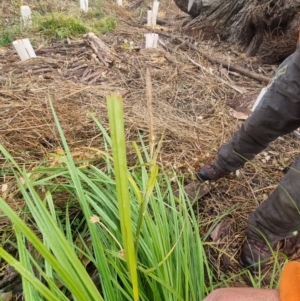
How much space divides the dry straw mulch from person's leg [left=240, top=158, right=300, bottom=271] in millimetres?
77

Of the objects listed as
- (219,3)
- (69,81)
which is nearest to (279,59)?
(219,3)

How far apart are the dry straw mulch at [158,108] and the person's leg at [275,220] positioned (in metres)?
0.08

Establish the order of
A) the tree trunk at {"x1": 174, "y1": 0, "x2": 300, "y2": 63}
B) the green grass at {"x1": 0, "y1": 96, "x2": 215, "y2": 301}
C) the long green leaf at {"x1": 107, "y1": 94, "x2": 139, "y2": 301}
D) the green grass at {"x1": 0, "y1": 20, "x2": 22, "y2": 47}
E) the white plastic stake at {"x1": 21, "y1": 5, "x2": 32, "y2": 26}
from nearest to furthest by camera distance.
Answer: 1. the long green leaf at {"x1": 107, "y1": 94, "x2": 139, "y2": 301}
2. the green grass at {"x1": 0, "y1": 96, "x2": 215, "y2": 301}
3. the tree trunk at {"x1": 174, "y1": 0, "x2": 300, "y2": 63}
4. the green grass at {"x1": 0, "y1": 20, "x2": 22, "y2": 47}
5. the white plastic stake at {"x1": 21, "y1": 5, "x2": 32, "y2": 26}

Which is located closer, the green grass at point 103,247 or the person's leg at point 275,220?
the green grass at point 103,247

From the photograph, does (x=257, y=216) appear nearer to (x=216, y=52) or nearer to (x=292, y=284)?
(x=292, y=284)

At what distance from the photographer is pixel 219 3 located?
316 cm

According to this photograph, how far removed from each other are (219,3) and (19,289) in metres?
3.22

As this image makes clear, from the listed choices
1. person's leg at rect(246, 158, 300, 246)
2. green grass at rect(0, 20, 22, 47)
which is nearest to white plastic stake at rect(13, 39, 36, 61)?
green grass at rect(0, 20, 22, 47)

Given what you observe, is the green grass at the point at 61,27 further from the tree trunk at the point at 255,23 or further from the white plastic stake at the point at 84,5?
the tree trunk at the point at 255,23

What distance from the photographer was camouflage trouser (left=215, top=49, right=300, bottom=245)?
113 centimetres

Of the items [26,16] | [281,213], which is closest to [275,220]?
[281,213]

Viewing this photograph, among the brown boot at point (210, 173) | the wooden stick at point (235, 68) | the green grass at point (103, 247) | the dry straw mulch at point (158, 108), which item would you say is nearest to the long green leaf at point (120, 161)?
the green grass at point (103, 247)

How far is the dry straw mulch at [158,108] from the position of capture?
1.49 metres

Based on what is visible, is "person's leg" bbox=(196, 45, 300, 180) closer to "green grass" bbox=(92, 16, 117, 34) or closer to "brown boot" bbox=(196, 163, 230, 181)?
"brown boot" bbox=(196, 163, 230, 181)
